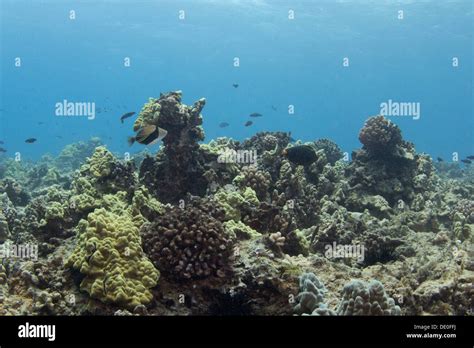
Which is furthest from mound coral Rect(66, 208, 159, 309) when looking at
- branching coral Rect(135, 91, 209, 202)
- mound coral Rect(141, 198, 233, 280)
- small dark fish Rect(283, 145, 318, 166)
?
small dark fish Rect(283, 145, 318, 166)

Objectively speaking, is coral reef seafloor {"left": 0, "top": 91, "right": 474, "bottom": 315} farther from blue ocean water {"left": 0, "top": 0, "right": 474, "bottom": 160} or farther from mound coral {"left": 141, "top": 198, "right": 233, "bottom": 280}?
blue ocean water {"left": 0, "top": 0, "right": 474, "bottom": 160}

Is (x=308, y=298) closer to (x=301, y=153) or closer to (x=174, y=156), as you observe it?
(x=301, y=153)

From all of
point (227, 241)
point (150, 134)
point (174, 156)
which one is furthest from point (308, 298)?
point (174, 156)

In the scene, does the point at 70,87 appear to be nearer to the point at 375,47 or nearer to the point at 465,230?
the point at 375,47

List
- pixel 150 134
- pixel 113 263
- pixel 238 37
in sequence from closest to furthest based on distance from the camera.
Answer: pixel 113 263 → pixel 150 134 → pixel 238 37

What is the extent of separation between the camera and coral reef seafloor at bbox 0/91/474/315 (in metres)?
5.75

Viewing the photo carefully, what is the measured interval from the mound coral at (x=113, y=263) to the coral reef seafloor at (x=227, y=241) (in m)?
0.02

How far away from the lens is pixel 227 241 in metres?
6.28

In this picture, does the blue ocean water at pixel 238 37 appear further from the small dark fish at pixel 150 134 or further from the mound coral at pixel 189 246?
the mound coral at pixel 189 246

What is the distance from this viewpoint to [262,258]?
252 inches

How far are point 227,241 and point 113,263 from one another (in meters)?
1.62

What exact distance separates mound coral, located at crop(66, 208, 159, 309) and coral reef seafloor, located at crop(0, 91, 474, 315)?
0.02 m

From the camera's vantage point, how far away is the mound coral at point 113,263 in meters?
5.55
